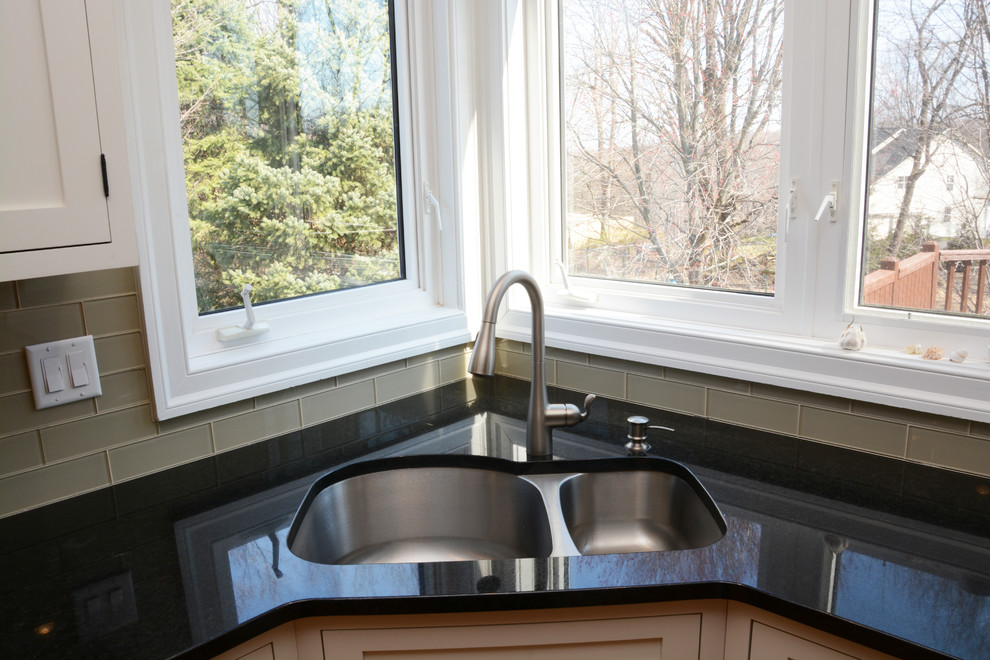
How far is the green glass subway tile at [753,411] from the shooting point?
1607mm

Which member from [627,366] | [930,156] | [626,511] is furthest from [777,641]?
[930,156]

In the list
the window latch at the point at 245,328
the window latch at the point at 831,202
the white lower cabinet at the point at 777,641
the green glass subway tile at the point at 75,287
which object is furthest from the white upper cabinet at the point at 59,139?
the window latch at the point at 831,202

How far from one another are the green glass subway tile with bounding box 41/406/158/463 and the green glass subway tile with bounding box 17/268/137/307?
23 centimetres

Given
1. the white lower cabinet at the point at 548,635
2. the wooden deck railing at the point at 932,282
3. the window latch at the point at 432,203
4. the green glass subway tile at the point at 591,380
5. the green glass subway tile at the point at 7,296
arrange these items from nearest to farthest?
the white lower cabinet at the point at 548,635 → the green glass subway tile at the point at 7,296 → the wooden deck railing at the point at 932,282 → the green glass subway tile at the point at 591,380 → the window latch at the point at 432,203

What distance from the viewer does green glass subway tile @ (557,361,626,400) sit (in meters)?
1.88

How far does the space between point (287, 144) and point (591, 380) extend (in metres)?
0.94

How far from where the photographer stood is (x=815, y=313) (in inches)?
63.9

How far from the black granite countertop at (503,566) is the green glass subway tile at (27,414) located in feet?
0.53

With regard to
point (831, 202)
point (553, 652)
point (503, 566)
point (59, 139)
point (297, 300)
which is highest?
point (59, 139)

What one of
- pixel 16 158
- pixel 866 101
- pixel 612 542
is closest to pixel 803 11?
pixel 866 101

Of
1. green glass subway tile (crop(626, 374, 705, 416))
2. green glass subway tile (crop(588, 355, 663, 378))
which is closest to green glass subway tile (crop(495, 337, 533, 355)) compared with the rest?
green glass subway tile (crop(588, 355, 663, 378))

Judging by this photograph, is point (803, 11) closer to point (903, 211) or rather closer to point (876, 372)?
point (903, 211)

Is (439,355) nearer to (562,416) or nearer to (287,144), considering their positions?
(562,416)

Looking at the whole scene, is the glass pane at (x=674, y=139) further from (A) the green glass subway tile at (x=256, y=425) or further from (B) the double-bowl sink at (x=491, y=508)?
(A) the green glass subway tile at (x=256, y=425)
